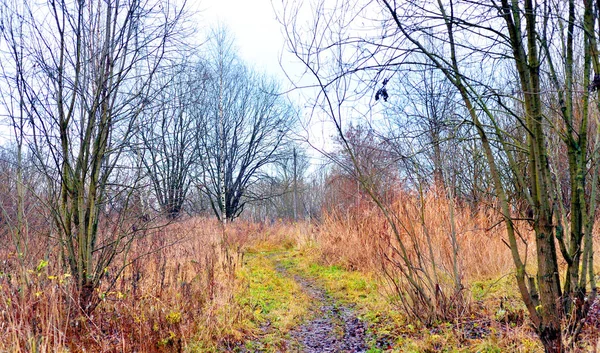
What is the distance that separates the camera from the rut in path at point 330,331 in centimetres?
404

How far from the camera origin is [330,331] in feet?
15.0

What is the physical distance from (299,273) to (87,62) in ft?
21.0

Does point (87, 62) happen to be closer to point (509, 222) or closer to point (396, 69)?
point (396, 69)

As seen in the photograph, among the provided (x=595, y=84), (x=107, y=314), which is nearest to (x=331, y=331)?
(x=107, y=314)

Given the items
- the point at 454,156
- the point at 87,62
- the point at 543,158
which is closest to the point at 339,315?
the point at 454,156

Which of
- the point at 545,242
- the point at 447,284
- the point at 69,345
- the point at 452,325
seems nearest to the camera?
the point at 545,242

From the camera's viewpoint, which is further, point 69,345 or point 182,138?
point 182,138

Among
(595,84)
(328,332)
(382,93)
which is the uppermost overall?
(382,93)

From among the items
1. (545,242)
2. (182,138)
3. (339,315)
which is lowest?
(339,315)

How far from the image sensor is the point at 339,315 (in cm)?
525

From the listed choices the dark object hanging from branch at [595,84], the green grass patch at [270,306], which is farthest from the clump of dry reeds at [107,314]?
the dark object hanging from branch at [595,84]

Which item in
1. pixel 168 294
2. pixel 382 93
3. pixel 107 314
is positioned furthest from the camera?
pixel 168 294

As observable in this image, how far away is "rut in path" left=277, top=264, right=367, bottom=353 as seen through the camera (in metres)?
4.04

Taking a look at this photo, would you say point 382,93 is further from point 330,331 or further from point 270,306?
point 270,306
